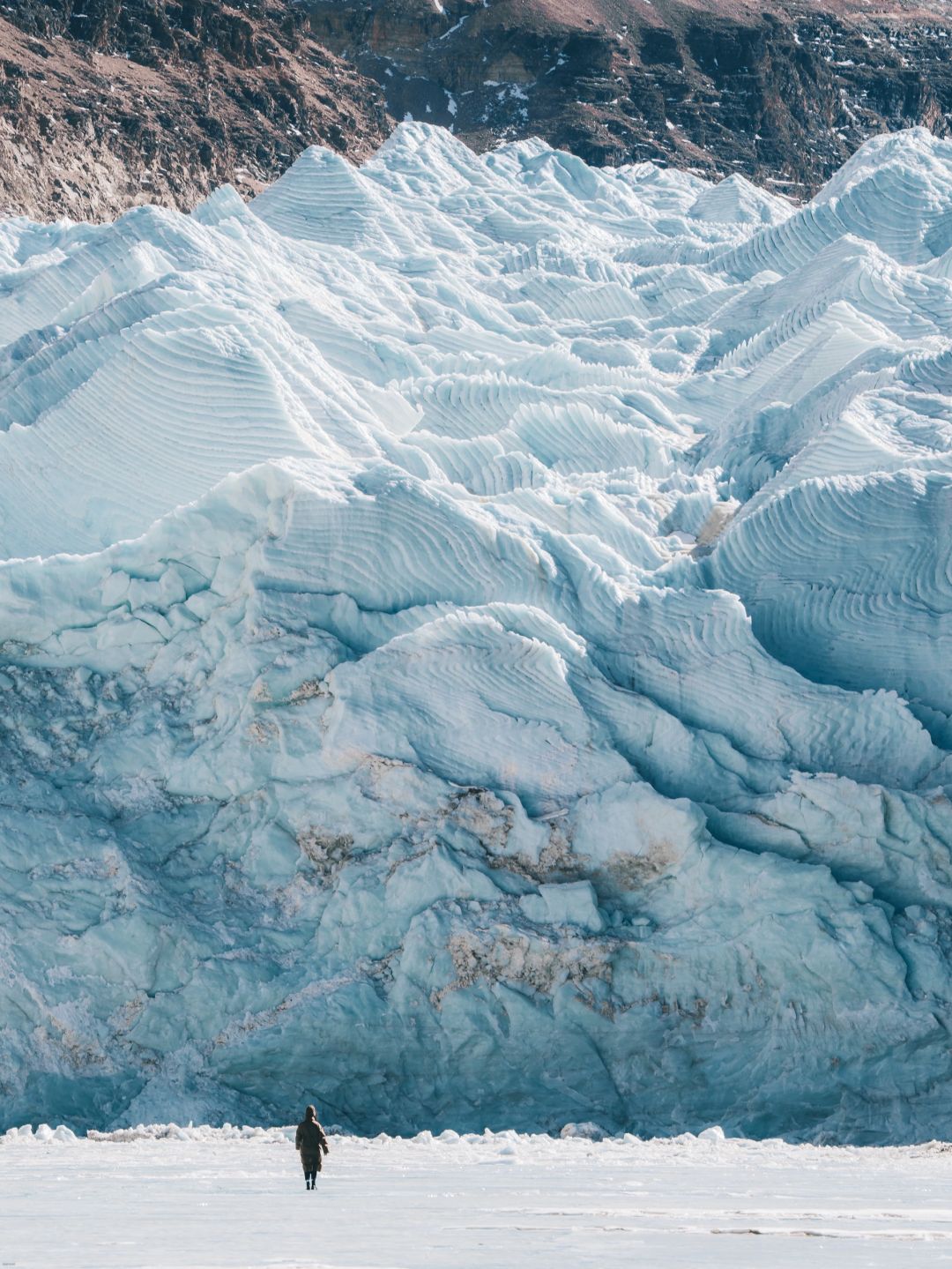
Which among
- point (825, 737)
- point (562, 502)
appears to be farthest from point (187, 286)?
point (825, 737)

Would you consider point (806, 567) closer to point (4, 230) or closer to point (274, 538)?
point (274, 538)

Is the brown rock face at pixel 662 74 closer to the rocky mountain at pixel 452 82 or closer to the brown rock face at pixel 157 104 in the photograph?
the rocky mountain at pixel 452 82

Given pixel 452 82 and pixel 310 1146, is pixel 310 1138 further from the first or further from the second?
pixel 452 82

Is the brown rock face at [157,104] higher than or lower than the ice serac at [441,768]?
lower

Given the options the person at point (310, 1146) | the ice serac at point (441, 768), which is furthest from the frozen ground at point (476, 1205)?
the ice serac at point (441, 768)

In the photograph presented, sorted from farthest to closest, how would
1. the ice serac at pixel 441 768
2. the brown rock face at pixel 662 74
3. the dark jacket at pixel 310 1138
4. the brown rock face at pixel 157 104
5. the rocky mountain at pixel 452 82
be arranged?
the brown rock face at pixel 662 74 → the rocky mountain at pixel 452 82 → the brown rock face at pixel 157 104 → the ice serac at pixel 441 768 → the dark jacket at pixel 310 1138

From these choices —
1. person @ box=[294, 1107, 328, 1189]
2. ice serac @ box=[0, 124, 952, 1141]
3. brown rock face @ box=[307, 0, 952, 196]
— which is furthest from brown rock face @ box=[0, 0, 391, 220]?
person @ box=[294, 1107, 328, 1189]
